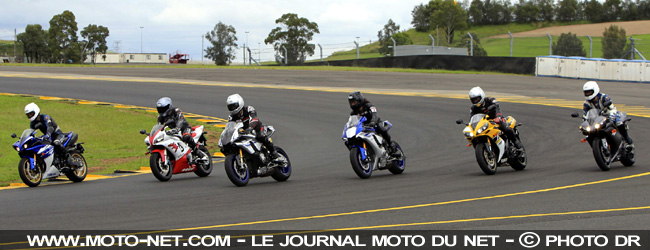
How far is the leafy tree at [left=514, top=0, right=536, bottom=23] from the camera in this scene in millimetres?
107125

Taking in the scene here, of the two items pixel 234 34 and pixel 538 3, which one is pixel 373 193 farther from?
pixel 538 3

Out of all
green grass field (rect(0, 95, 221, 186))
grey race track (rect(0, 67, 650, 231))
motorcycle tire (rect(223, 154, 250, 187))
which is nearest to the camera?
grey race track (rect(0, 67, 650, 231))

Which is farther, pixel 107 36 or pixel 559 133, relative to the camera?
pixel 107 36

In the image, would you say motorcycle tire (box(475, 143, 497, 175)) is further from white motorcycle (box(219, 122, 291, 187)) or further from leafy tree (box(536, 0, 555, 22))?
leafy tree (box(536, 0, 555, 22))

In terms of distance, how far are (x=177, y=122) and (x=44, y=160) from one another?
252 centimetres

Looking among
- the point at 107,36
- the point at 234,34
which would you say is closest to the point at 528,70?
the point at 234,34

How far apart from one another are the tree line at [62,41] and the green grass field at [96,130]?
6446cm

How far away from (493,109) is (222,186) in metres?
5.10

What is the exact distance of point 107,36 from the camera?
99.2 metres

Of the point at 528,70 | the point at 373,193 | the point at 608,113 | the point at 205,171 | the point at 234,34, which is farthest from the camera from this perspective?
the point at 234,34

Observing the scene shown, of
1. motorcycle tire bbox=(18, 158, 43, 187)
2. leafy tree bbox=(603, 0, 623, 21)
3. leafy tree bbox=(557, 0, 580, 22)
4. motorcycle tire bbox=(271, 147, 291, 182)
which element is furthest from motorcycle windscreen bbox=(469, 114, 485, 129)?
leafy tree bbox=(557, 0, 580, 22)

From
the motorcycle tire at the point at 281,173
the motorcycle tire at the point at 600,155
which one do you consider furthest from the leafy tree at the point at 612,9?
the motorcycle tire at the point at 281,173

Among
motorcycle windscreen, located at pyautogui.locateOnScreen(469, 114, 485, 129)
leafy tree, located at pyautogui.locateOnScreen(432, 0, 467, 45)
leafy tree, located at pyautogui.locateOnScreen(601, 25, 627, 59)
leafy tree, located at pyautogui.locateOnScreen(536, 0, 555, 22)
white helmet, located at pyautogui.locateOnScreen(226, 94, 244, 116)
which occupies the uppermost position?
leafy tree, located at pyautogui.locateOnScreen(536, 0, 555, 22)

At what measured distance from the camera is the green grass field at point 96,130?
56.6ft
